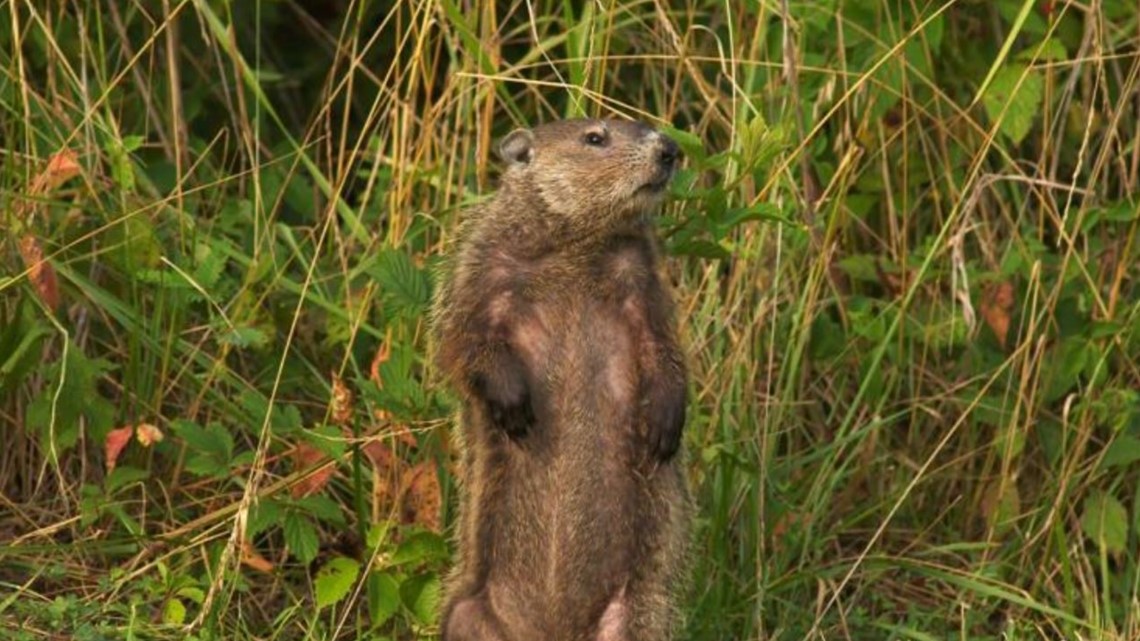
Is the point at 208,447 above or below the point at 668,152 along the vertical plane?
below

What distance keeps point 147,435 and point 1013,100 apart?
2.31 metres

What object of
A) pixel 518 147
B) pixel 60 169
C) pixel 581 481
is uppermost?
pixel 518 147

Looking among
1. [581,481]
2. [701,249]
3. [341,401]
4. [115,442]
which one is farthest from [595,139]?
[115,442]

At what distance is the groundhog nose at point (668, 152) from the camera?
4.94 m

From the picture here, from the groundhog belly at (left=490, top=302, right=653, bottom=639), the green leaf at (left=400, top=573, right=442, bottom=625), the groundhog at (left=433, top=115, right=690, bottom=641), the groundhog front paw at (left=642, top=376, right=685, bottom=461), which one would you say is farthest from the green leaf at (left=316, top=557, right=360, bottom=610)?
the groundhog front paw at (left=642, top=376, right=685, bottom=461)

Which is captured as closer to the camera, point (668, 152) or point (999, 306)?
point (668, 152)

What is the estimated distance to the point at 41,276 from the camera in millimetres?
5434

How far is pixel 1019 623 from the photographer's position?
5473mm

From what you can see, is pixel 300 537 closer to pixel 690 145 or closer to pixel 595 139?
pixel 595 139

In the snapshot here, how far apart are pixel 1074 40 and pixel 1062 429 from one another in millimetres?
1065

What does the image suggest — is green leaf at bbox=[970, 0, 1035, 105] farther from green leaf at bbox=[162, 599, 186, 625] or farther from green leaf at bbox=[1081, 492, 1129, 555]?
green leaf at bbox=[162, 599, 186, 625]

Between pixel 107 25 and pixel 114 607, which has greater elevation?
pixel 107 25

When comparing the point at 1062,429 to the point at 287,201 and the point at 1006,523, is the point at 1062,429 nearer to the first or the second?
the point at 1006,523

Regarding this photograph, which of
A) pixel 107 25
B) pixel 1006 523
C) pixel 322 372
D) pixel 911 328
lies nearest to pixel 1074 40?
pixel 911 328
